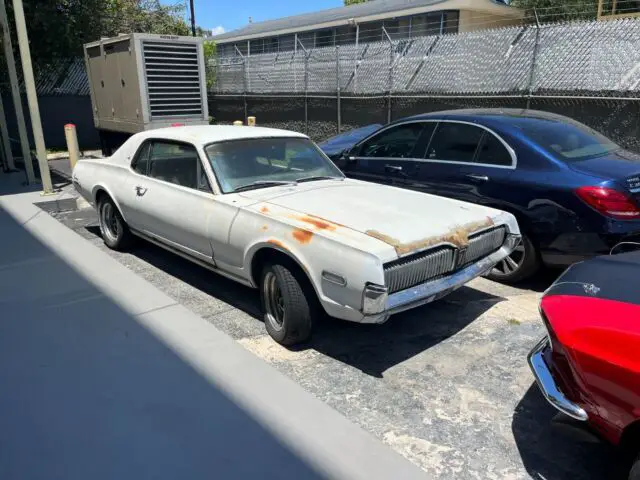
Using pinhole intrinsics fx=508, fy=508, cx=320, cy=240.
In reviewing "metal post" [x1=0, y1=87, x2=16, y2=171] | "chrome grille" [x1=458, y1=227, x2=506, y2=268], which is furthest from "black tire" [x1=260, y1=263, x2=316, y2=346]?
"metal post" [x1=0, y1=87, x2=16, y2=171]

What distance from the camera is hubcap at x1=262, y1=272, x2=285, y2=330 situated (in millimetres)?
3793

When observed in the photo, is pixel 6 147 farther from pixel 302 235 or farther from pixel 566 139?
pixel 566 139

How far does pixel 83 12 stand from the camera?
47.7ft

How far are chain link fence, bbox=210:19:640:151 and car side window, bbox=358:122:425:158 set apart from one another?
15.1ft

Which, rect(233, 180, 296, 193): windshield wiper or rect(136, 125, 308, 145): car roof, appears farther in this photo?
rect(136, 125, 308, 145): car roof

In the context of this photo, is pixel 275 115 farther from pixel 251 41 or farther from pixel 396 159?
pixel 251 41

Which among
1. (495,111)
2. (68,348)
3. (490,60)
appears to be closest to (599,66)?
(490,60)

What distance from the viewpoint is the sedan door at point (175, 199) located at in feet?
14.0

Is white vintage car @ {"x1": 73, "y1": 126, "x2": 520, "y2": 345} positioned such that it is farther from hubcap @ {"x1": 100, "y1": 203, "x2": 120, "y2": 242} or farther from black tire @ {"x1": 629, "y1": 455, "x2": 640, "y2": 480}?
black tire @ {"x1": 629, "y1": 455, "x2": 640, "y2": 480}

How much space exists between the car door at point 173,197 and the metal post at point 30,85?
4.12 metres

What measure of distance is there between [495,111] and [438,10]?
20.6m

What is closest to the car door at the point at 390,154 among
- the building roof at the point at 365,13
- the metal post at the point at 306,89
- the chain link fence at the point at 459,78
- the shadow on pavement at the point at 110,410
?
the shadow on pavement at the point at 110,410

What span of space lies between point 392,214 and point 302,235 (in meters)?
0.75

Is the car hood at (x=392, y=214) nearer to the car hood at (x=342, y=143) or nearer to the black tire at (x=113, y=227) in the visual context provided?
the black tire at (x=113, y=227)
